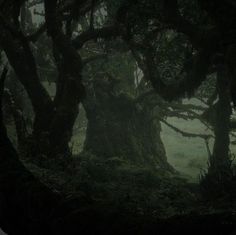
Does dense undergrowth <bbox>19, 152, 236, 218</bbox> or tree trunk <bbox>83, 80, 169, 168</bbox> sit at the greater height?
tree trunk <bbox>83, 80, 169, 168</bbox>

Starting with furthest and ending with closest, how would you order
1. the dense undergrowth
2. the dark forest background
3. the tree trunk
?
the tree trunk < the dense undergrowth < the dark forest background

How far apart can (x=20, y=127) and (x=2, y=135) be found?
9.04 metres

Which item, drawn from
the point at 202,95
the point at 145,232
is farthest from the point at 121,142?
the point at 145,232

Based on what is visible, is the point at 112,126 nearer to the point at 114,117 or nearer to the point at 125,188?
the point at 114,117

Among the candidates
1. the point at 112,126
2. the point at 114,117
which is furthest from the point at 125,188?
the point at 114,117

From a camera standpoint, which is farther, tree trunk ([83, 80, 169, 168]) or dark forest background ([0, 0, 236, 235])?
tree trunk ([83, 80, 169, 168])

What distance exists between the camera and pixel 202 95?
24266 mm

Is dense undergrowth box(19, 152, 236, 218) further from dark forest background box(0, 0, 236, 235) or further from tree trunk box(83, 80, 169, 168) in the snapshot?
tree trunk box(83, 80, 169, 168)

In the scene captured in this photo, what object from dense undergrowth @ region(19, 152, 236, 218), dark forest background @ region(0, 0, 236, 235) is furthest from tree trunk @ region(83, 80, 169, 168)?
dense undergrowth @ region(19, 152, 236, 218)

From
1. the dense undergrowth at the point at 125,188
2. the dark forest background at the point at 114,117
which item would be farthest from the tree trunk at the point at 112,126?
the dense undergrowth at the point at 125,188

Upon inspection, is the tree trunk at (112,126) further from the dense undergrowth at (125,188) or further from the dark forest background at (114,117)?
the dense undergrowth at (125,188)

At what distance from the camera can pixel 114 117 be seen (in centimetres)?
2594

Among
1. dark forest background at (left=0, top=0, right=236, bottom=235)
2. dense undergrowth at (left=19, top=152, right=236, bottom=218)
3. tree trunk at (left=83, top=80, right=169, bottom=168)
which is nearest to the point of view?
dark forest background at (left=0, top=0, right=236, bottom=235)

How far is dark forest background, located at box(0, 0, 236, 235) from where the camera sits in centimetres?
536
